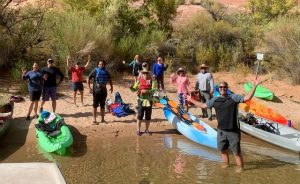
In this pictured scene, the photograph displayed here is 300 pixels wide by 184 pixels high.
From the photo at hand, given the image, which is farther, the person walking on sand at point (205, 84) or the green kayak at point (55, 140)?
the person walking on sand at point (205, 84)

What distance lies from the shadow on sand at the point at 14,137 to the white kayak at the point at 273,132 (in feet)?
18.9

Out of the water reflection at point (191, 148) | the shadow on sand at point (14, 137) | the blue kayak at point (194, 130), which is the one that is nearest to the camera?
the water reflection at point (191, 148)

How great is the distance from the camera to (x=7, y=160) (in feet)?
33.6

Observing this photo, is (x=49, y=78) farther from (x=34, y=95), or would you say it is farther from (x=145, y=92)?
(x=145, y=92)

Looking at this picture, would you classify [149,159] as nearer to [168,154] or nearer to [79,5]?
[168,154]

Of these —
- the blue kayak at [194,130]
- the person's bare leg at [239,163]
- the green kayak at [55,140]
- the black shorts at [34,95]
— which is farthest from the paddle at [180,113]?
the black shorts at [34,95]

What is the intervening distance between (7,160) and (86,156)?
1703mm

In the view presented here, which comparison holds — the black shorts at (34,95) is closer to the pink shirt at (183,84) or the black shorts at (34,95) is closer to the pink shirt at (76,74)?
the pink shirt at (76,74)

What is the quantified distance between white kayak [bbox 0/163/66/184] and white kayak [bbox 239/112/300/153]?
28.3 feet

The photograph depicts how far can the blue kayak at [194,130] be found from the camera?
11.4 m

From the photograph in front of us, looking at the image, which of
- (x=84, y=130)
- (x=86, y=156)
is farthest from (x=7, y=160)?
(x=84, y=130)

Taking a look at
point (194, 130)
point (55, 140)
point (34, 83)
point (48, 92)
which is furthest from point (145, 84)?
point (34, 83)

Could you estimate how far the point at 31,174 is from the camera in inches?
140

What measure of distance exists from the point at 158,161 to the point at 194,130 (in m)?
1.83
